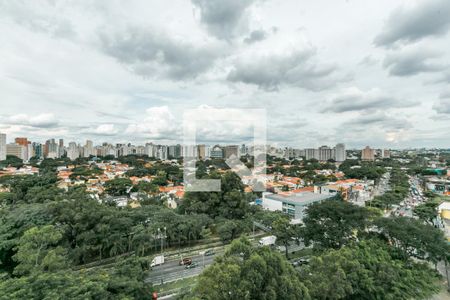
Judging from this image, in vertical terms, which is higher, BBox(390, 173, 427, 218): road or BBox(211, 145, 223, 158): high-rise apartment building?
BBox(211, 145, 223, 158): high-rise apartment building

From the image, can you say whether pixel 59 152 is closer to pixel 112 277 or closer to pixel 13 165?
pixel 13 165

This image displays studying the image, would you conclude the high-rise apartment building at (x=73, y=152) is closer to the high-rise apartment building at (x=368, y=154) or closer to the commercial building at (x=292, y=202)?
the commercial building at (x=292, y=202)

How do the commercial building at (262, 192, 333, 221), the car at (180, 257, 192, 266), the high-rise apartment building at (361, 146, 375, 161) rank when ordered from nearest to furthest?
the car at (180, 257, 192, 266), the commercial building at (262, 192, 333, 221), the high-rise apartment building at (361, 146, 375, 161)

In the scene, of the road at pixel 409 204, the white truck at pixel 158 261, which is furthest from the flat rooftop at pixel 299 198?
the white truck at pixel 158 261

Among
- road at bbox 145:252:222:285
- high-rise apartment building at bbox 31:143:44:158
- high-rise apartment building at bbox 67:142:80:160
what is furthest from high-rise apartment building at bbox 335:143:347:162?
high-rise apartment building at bbox 31:143:44:158

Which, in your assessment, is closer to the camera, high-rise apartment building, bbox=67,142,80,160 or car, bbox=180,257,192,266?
car, bbox=180,257,192,266

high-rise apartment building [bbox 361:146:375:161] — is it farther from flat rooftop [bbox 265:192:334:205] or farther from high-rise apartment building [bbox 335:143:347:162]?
flat rooftop [bbox 265:192:334:205]
